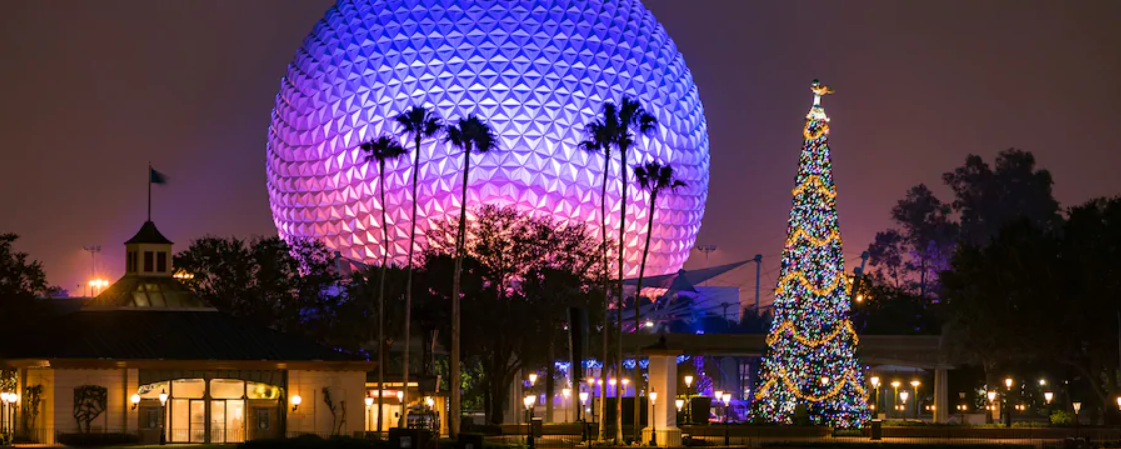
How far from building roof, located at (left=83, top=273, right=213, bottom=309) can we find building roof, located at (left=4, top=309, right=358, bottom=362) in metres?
0.46

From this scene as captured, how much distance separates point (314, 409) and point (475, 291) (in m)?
17.1

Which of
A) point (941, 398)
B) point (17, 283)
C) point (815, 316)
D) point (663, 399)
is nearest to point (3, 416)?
point (17, 283)

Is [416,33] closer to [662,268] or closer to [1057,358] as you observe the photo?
[662,268]

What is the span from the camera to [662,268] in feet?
365

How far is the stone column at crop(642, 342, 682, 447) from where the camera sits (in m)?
62.3

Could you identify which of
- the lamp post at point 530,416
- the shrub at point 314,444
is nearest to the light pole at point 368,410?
the lamp post at point 530,416

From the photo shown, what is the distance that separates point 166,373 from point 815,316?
22.9 meters

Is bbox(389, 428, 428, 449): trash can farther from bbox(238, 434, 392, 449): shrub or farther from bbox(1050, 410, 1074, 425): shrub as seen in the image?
bbox(1050, 410, 1074, 425): shrub

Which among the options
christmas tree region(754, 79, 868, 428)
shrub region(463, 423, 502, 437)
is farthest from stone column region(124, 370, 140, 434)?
christmas tree region(754, 79, 868, 428)

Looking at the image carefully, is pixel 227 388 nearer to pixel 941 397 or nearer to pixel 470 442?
pixel 470 442

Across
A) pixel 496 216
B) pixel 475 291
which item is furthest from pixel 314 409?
pixel 496 216

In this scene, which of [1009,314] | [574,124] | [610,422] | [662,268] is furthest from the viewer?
[662,268]

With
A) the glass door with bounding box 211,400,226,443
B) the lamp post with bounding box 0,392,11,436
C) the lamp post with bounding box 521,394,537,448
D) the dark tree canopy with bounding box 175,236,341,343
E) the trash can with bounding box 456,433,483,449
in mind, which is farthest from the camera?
the dark tree canopy with bounding box 175,236,341,343

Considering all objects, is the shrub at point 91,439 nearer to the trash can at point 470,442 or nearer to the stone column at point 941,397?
the trash can at point 470,442
